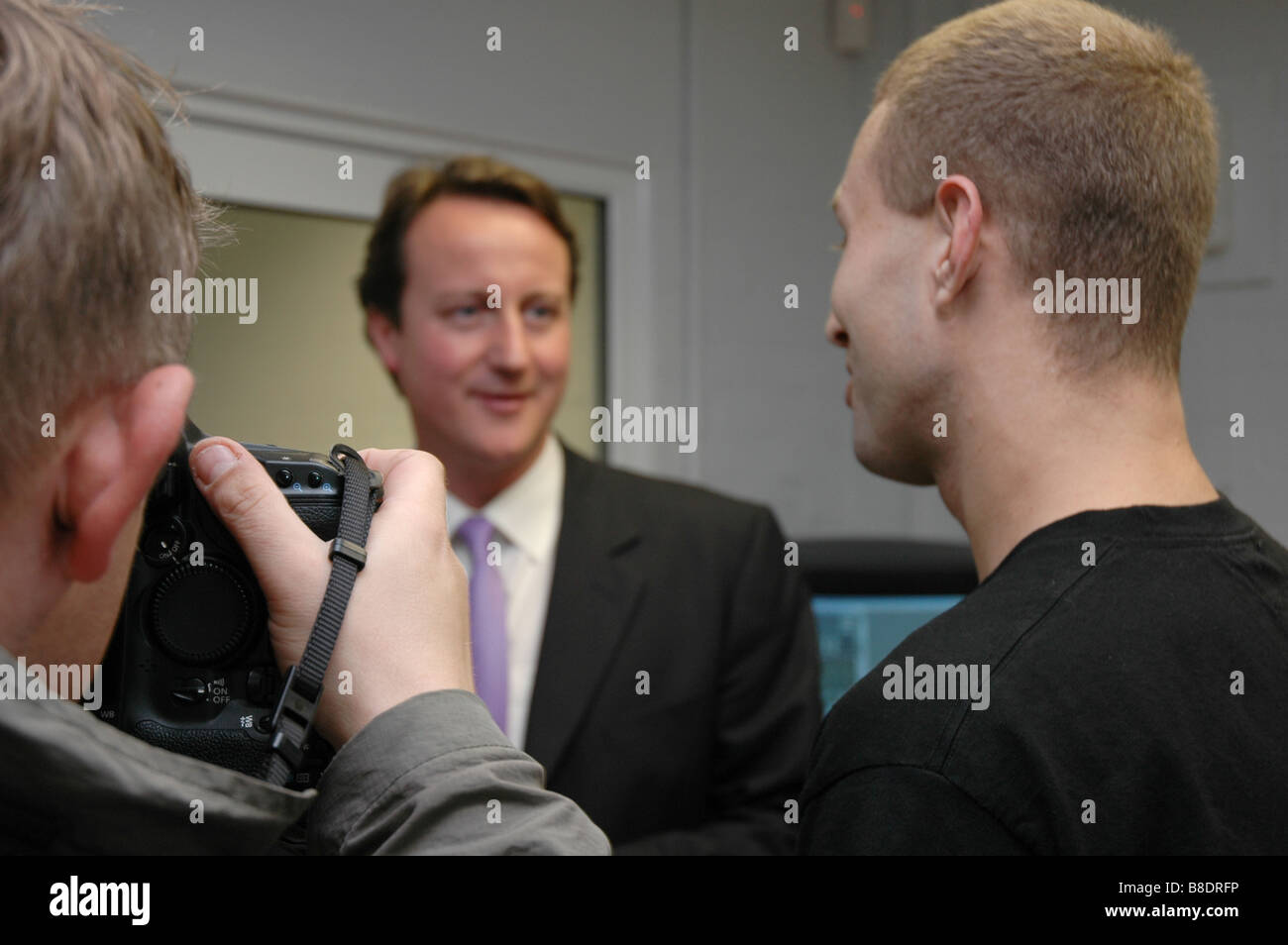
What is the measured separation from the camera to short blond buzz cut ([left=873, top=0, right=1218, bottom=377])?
0.85m

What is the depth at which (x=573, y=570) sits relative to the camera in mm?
1577

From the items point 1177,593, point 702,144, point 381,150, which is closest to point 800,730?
point 1177,593

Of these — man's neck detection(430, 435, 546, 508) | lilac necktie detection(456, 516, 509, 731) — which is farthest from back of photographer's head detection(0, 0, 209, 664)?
man's neck detection(430, 435, 546, 508)

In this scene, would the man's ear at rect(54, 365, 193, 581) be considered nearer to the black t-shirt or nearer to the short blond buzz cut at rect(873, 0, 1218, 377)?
the black t-shirt

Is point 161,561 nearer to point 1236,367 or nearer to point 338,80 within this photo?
point 338,80

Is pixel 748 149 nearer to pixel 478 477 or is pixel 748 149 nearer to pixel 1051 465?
pixel 478 477

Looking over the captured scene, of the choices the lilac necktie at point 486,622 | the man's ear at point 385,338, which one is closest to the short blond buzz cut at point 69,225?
the lilac necktie at point 486,622

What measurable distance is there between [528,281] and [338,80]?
1.92ft

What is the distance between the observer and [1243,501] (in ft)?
7.42

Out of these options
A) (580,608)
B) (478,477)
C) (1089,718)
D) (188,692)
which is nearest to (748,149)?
(478,477)

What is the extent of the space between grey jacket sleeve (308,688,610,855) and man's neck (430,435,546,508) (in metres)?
1.04

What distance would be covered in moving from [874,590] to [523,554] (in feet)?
2.01

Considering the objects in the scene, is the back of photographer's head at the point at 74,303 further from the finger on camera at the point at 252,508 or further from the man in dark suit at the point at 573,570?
the man in dark suit at the point at 573,570

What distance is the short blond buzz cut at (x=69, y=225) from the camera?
0.47 m
